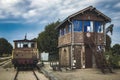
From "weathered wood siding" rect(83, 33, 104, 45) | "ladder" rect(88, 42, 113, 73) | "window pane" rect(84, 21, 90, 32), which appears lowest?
"ladder" rect(88, 42, 113, 73)

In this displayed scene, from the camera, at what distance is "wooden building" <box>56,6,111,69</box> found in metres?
25.5

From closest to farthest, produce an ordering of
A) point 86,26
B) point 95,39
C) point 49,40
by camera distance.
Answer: point 86,26 < point 95,39 < point 49,40

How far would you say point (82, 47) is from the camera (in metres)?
25.6

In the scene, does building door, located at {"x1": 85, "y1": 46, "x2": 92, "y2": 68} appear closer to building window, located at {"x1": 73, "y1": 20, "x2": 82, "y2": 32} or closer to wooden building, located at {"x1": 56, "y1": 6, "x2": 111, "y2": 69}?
wooden building, located at {"x1": 56, "y1": 6, "x2": 111, "y2": 69}

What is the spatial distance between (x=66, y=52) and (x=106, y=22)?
5.75 meters

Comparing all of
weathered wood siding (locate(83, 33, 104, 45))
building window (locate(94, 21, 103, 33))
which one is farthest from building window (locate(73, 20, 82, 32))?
building window (locate(94, 21, 103, 33))

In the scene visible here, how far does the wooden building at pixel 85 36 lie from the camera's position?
25469 millimetres

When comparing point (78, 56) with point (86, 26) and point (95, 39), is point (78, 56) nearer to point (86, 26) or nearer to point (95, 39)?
point (95, 39)

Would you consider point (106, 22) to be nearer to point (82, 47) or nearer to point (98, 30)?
point (98, 30)

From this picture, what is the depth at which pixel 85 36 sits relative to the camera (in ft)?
84.9

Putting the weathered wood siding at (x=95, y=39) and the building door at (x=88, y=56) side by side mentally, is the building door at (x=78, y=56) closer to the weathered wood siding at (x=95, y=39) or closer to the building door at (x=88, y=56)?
the building door at (x=88, y=56)

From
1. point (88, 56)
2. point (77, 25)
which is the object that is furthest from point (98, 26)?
point (88, 56)

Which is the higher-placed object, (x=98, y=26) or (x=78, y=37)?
(x=98, y=26)

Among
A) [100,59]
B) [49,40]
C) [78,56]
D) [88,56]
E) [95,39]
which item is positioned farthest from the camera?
[49,40]
